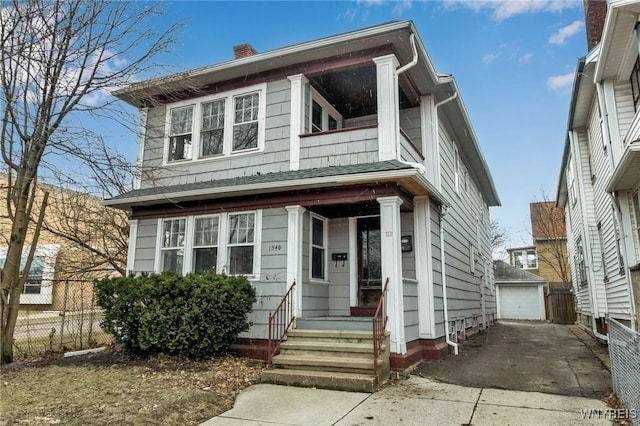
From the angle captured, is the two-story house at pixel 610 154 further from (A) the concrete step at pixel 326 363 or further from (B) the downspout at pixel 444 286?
(A) the concrete step at pixel 326 363

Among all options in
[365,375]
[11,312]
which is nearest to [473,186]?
[365,375]

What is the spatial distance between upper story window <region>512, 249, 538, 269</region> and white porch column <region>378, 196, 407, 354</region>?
30.8 metres

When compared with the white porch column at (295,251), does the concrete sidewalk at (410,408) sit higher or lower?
lower

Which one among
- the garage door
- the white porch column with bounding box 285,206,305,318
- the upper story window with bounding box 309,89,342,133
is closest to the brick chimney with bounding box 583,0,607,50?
the upper story window with bounding box 309,89,342,133

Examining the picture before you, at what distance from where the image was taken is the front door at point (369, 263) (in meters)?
8.86

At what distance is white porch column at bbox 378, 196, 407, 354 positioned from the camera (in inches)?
275

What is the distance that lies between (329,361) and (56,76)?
6269mm

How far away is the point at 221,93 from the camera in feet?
30.7

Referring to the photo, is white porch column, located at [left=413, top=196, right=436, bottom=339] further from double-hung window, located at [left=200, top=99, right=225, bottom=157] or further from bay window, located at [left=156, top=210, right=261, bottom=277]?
double-hung window, located at [left=200, top=99, right=225, bottom=157]

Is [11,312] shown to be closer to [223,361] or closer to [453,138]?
[223,361]

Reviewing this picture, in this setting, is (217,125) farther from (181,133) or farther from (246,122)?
(181,133)

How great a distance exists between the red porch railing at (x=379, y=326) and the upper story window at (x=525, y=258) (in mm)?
30985

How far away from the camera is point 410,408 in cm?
510

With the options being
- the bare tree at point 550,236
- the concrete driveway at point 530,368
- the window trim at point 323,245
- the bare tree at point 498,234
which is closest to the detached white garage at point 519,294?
the bare tree at point 550,236
